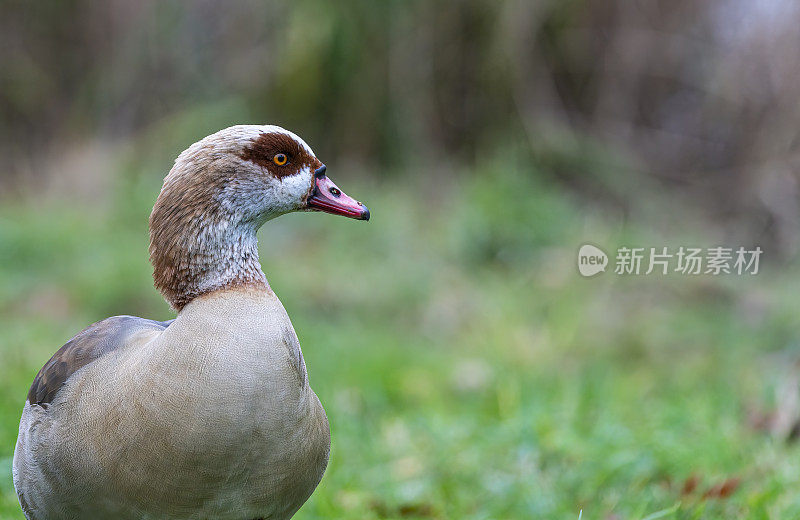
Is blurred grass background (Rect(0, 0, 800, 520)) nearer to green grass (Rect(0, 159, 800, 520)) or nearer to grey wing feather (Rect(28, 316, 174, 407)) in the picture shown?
green grass (Rect(0, 159, 800, 520))

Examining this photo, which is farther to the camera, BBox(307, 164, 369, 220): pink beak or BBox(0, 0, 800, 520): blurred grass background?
BBox(0, 0, 800, 520): blurred grass background

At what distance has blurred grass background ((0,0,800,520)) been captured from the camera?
3.44 m

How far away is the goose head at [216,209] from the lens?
2.14m

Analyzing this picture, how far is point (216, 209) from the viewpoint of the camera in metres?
2.15

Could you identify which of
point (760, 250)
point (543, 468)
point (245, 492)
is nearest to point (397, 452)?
point (543, 468)

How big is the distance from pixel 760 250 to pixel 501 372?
3.04 m

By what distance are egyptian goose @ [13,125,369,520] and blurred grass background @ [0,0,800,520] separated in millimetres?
843

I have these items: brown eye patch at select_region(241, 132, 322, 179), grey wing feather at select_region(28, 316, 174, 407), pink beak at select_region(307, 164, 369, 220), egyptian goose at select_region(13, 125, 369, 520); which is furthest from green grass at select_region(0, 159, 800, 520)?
brown eye patch at select_region(241, 132, 322, 179)

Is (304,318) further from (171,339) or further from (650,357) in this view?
(171,339)

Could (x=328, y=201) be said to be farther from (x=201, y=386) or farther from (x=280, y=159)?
(x=201, y=386)

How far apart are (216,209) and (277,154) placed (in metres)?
0.21

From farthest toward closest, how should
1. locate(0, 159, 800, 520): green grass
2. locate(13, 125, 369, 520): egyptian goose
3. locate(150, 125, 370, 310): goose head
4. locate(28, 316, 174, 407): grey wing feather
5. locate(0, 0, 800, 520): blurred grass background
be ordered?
locate(0, 0, 800, 520): blurred grass background, locate(0, 159, 800, 520): green grass, locate(28, 316, 174, 407): grey wing feather, locate(150, 125, 370, 310): goose head, locate(13, 125, 369, 520): egyptian goose

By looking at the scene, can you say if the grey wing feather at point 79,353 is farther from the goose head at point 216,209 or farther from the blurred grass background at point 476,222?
the blurred grass background at point 476,222

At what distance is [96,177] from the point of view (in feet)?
24.4
